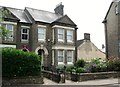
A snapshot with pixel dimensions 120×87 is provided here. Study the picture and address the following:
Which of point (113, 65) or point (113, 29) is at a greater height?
point (113, 29)

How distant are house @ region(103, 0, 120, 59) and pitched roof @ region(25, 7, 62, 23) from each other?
7.93 m

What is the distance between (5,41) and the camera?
1030 inches

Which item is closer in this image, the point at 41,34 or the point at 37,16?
the point at 41,34

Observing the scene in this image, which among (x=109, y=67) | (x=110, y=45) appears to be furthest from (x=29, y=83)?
(x=110, y=45)

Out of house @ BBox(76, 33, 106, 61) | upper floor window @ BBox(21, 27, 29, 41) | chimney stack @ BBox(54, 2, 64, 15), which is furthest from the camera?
house @ BBox(76, 33, 106, 61)

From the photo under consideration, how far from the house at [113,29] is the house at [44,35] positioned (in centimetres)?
503

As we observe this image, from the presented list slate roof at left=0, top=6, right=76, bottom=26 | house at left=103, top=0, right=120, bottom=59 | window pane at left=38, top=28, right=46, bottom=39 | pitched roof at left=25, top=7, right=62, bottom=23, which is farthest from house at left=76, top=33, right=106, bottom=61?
window pane at left=38, top=28, right=46, bottom=39

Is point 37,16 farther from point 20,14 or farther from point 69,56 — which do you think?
point 69,56

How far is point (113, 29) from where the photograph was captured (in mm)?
31078

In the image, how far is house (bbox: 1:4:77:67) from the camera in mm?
27620

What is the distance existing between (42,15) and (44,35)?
350 centimetres

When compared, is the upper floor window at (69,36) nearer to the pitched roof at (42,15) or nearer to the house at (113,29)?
the pitched roof at (42,15)

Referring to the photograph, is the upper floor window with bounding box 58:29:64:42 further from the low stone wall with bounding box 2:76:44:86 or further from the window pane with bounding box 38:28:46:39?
the low stone wall with bounding box 2:76:44:86

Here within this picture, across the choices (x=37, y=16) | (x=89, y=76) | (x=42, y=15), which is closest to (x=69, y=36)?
(x=42, y=15)
